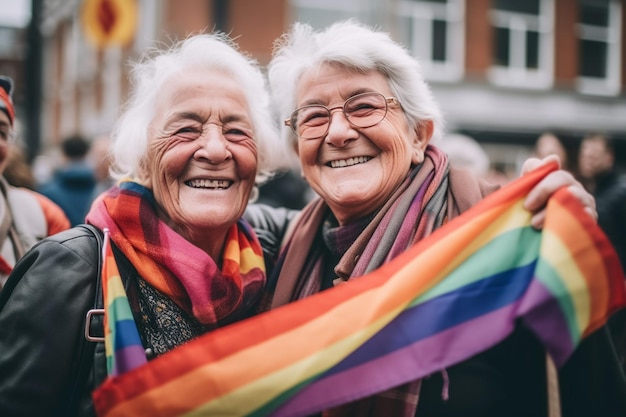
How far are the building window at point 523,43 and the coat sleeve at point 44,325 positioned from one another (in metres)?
14.3

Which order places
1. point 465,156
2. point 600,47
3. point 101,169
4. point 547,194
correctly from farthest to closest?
point 600,47, point 101,169, point 465,156, point 547,194

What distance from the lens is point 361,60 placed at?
2191 mm

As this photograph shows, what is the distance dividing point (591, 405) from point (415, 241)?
0.69 meters

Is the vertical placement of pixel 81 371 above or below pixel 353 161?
below

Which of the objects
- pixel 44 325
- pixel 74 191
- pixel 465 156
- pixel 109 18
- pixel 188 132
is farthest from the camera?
pixel 109 18

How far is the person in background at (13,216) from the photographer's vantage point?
8.96 ft

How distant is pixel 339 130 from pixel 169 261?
2.38 ft

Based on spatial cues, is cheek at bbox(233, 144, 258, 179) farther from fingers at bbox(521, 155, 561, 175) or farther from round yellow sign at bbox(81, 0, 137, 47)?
round yellow sign at bbox(81, 0, 137, 47)

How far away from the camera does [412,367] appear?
171 centimetres

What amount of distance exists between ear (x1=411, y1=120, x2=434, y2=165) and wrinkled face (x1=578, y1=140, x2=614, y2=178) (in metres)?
3.27

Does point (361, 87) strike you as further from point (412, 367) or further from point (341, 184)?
point (412, 367)

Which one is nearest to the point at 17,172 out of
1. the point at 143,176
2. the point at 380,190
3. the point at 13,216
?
the point at 13,216

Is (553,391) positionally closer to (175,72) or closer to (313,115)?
(313,115)

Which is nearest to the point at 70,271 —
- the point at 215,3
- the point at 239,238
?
the point at 239,238
